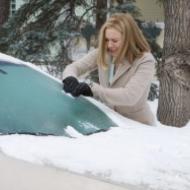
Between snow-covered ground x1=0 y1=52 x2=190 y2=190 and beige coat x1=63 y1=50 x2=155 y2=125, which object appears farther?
beige coat x1=63 y1=50 x2=155 y2=125

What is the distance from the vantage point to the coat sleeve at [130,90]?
11.3ft

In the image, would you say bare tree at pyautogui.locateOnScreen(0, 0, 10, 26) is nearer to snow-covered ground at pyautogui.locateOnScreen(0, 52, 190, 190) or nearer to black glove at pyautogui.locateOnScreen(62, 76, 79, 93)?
black glove at pyautogui.locateOnScreen(62, 76, 79, 93)

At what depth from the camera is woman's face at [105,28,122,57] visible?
141 inches

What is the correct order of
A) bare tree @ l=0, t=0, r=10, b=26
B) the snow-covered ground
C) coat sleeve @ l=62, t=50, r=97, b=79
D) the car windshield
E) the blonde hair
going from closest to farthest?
the snow-covered ground < the car windshield < the blonde hair < coat sleeve @ l=62, t=50, r=97, b=79 < bare tree @ l=0, t=0, r=10, b=26

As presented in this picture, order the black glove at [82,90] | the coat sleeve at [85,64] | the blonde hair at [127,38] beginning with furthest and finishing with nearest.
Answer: the coat sleeve at [85,64]
the blonde hair at [127,38]
the black glove at [82,90]

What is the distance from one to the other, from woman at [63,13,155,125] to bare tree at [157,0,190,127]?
8.55 feet

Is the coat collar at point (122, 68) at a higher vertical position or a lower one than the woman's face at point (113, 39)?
lower

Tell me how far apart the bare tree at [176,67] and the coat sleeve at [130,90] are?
2.80 meters

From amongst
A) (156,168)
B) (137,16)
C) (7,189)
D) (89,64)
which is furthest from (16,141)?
(137,16)

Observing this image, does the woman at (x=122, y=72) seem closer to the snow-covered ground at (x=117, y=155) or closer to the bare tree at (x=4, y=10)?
the snow-covered ground at (x=117, y=155)

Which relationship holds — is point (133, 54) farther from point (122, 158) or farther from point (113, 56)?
point (122, 158)

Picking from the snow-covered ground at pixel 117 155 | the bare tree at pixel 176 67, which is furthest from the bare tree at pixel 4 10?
the snow-covered ground at pixel 117 155

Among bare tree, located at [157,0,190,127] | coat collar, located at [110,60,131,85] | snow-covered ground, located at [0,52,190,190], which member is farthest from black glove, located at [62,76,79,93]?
bare tree, located at [157,0,190,127]

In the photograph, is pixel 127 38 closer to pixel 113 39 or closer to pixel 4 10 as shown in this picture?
pixel 113 39
